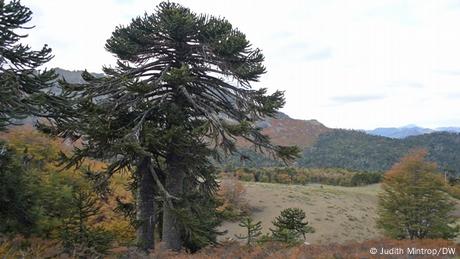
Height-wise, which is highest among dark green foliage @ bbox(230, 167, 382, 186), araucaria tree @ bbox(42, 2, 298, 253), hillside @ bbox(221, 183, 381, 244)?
araucaria tree @ bbox(42, 2, 298, 253)

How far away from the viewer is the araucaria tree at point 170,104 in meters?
11.7

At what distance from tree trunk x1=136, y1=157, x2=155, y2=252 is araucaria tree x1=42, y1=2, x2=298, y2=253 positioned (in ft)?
0.10

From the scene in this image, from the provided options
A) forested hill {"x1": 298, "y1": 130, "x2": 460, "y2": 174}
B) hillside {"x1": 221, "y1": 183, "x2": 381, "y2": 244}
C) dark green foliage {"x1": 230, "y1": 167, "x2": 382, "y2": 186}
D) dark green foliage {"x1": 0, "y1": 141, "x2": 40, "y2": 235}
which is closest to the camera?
dark green foliage {"x1": 0, "y1": 141, "x2": 40, "y2": 235}

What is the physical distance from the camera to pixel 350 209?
146 ft

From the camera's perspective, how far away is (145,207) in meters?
12.9

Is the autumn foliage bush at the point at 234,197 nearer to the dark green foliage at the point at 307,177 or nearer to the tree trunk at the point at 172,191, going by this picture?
the dark green foliage at the point at 307,177

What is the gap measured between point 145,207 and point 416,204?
72.3ft

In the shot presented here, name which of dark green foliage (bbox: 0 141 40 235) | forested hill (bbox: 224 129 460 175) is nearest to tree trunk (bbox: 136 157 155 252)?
dark green foliage (bbox: 0 141 40 235)

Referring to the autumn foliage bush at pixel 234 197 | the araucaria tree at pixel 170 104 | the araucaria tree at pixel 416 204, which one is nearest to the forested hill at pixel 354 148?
the autumn foliage bush at pixel 234 197

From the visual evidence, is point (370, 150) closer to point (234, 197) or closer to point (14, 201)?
point (234, 197)

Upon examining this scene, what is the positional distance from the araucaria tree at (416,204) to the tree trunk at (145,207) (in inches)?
845

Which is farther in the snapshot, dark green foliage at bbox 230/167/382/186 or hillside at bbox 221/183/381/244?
dark green foliage at bbox 230/167/382/186

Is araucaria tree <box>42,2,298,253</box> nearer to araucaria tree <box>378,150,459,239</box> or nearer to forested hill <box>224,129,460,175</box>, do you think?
araucaria tree <box>378,150,459,239</box>

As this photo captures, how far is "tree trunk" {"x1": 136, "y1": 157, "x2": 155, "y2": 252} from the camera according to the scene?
41.8ft
